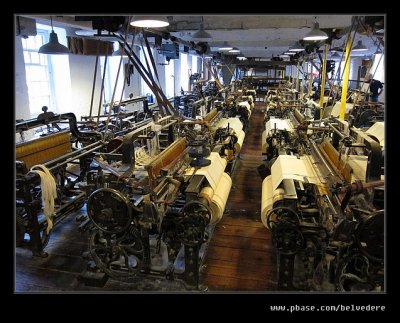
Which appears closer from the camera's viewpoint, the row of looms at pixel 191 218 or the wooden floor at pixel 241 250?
the row of looms at pixel 191 218

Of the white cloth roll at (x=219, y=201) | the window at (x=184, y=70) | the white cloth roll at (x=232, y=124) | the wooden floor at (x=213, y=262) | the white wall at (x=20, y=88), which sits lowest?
the wooden floor at (x=213, y=262)

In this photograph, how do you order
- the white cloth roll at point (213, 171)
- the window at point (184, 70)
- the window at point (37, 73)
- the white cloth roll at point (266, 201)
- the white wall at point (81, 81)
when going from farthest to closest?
the window at point (184, 70), the white wall at point (81, 81), the window at point (37, 73), the white cloth roll at point (213, 171), the white cloth roll at point (266, 201)

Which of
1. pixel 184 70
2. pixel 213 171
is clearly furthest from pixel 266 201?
pixel 184 70

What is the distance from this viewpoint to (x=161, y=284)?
322 cm

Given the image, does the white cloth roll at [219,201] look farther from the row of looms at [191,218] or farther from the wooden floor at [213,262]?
the wooden floor at [213,262]

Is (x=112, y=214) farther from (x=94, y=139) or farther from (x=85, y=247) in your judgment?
(x=94, y=139)

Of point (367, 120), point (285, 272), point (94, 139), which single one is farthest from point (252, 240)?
point (367, 120)

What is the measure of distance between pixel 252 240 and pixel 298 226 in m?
1.29

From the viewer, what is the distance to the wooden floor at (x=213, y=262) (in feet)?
10.6

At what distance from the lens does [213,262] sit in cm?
364

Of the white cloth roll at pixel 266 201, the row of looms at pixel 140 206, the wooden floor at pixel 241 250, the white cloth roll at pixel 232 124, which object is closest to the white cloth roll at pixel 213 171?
the row of looms at pixel 140 206

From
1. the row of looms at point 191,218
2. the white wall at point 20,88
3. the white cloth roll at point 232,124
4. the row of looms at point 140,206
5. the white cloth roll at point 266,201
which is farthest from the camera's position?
the white cloth roll at point 232,124

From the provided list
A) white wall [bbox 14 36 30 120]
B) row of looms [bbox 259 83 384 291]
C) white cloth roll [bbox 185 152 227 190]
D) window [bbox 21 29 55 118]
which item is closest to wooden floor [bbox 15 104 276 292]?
row of looms [bbox 259 83 384 291]

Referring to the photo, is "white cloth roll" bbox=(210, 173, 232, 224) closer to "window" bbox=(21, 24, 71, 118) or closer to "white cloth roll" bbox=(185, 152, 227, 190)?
"white cloth roll" bbox=(185, 152, 227, 190)
